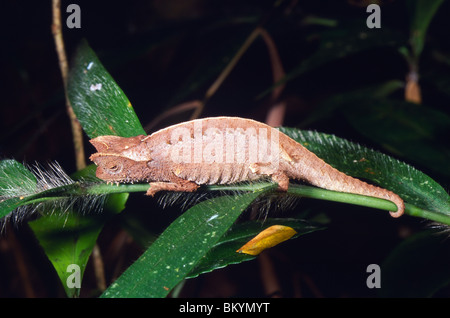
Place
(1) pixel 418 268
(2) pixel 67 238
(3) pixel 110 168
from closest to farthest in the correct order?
1. (3) pixel 110 168
2. (2) pixel 67 238
3. (1) pixel 418 268

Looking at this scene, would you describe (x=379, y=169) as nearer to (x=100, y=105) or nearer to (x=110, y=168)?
(x=110, y=168)

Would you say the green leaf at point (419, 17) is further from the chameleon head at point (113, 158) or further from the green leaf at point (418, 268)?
the chameleon head at point (113, 158)

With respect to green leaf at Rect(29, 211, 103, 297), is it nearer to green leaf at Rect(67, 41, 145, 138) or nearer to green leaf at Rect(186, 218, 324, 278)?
green leaf at Rect(67, 41, 145, 138)

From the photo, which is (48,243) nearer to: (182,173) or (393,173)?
(182,173)

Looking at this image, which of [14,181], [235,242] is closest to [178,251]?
[235,242]

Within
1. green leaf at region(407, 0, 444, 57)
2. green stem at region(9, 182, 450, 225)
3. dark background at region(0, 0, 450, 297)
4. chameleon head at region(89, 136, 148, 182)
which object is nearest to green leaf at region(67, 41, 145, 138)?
chameleon head at region(89, 136, 148, 182)

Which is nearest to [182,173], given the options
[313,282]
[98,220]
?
[98,220]
